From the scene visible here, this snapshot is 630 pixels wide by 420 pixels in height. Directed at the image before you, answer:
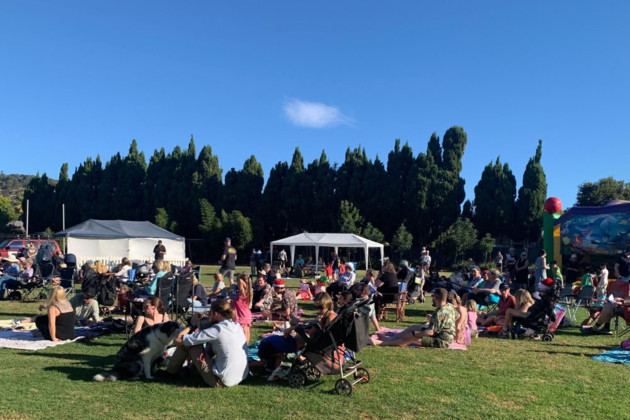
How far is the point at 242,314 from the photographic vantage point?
23.9 ft

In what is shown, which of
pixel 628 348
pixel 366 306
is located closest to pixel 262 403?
pixel 366 306

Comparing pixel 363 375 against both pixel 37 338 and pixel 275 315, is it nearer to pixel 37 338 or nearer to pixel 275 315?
pixel 275 315

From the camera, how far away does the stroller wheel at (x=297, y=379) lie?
16.7 feet

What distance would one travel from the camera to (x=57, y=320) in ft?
23.9

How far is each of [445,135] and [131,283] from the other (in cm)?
2889

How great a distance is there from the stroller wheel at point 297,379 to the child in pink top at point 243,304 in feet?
6.38

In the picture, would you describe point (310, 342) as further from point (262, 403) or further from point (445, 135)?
point (445, 135)

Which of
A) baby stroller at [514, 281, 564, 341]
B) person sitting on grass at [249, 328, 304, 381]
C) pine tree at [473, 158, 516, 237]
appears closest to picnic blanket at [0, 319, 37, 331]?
person sitting on grass at [249, 328, 304, 381]

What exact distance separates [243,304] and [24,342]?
3.10 m

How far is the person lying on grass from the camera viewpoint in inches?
284

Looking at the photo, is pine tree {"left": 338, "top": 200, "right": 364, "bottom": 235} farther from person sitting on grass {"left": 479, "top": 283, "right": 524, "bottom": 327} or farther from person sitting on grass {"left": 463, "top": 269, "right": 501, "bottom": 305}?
person sitting on grass {"left": 479, "top": 283, "right": 524, "bottom": 327}

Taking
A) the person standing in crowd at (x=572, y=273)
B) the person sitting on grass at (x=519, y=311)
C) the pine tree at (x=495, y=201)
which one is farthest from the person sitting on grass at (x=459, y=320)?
the pine tree at (x=495, y=201)

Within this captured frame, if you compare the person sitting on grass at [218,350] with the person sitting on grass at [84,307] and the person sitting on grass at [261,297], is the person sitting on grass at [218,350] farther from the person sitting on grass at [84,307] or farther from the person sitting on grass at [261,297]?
the person sitting on grass at [261,297]

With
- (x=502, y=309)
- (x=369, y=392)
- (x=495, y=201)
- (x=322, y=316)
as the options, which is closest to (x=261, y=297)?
(x=502, y=309)
